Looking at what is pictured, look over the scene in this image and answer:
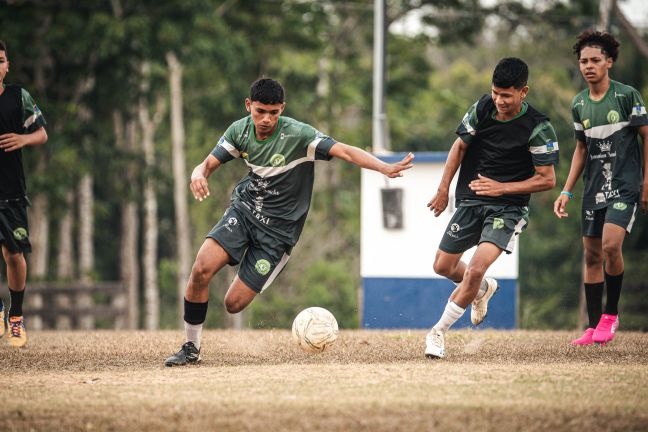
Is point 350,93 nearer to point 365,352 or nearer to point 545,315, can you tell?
point 545,315

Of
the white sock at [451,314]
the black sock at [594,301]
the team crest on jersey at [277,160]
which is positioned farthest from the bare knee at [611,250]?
the team crest on jersey at [277,160]

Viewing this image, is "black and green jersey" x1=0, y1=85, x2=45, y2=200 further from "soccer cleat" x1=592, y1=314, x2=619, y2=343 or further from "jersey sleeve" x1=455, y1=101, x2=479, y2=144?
"soccer cleat" x1=592, y1=314, x2=619, y2=343

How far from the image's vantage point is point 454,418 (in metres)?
5.68

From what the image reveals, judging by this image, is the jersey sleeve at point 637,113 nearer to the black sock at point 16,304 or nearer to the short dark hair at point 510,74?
the short dark hair at point 510,74

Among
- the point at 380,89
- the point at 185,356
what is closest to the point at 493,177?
the point at 185,356

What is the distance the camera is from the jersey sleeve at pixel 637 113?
27.6 feet

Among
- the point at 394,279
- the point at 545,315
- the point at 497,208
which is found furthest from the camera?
the point at 545,315

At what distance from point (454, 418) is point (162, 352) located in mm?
4042

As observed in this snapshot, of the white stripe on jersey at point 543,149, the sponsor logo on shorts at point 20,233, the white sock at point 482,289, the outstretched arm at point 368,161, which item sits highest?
the white stripe on jersey at point 543,149

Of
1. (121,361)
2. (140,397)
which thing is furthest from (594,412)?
(121,361)

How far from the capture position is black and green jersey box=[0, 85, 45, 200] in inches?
355

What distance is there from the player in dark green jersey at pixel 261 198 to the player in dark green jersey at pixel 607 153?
220cm

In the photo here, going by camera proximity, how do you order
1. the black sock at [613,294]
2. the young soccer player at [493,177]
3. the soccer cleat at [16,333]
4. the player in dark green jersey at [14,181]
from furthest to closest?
the soccer cleat at [16,333], the player in dark green jersey at [14,181], the black sock at [613,294], the young soccer player at [493,177]

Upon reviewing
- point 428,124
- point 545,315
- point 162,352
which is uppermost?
point 428,124
